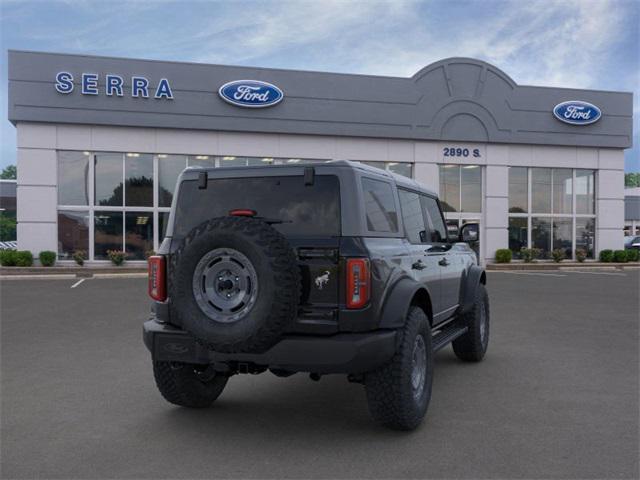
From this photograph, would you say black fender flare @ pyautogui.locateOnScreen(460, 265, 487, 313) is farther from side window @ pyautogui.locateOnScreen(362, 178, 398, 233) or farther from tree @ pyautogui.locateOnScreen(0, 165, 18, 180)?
tree @ pyautogui.locateOnScreen(0, 165, 18, 180)

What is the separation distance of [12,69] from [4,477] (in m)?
22.7

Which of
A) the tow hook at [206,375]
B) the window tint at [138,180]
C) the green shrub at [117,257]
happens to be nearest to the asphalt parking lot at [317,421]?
the tow hook at [206,375]

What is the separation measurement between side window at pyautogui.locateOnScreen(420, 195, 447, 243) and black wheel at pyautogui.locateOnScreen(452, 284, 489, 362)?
99 cm

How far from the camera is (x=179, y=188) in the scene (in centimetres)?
498

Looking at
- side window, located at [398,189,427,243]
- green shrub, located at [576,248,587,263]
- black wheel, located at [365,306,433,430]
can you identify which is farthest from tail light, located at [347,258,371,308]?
green shrub, located at [576,248,587,263]

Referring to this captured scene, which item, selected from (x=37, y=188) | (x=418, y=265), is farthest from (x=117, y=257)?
(x=418, y=265)

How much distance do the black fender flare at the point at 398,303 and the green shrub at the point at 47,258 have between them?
20.6 meters

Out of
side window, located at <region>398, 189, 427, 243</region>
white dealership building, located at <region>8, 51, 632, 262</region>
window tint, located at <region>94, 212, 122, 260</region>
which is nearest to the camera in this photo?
side window, located at <region>398, 189, 427, 243</region>

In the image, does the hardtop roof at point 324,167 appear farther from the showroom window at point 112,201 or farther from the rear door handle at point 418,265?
the showroom window at point 112,201

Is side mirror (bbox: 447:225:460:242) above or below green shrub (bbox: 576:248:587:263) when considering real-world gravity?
above

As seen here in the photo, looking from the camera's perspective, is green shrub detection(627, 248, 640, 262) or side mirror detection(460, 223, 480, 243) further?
green shrub detection(627, 248, 640, 262)

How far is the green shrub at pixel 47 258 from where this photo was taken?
22172 millimetres

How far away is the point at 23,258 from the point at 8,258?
1.82ft

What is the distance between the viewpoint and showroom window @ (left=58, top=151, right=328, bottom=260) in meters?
23.1
